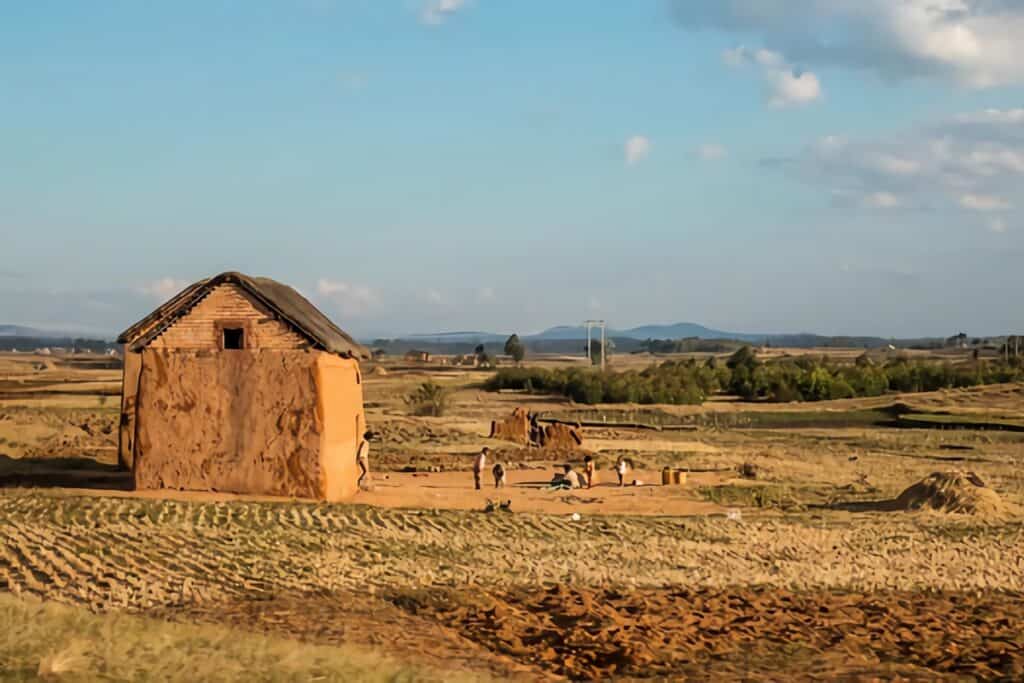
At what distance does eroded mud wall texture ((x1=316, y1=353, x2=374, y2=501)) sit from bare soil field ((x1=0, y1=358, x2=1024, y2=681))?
749 mm

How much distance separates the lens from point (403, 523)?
22.2 meters

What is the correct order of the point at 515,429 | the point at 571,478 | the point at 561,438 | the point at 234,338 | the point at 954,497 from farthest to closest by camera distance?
1. the point at 515,429
2. the point at 561,438
3. the point at 571,478
4. the point at 954,497
5. the point at 234,338

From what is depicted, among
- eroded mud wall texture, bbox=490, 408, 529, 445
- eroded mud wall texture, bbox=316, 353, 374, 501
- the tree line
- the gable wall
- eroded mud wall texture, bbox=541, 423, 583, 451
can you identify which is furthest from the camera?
the tree line

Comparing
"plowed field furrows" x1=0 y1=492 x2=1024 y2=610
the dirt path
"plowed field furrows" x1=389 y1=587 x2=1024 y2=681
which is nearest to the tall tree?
the dirt path

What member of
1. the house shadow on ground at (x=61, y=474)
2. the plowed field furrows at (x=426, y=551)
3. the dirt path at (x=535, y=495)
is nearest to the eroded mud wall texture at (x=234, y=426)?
the plowed field furrows at (x=426, y=551)

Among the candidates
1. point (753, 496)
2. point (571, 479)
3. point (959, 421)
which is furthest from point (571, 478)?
point (959, 421)

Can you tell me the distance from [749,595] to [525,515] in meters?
7.15

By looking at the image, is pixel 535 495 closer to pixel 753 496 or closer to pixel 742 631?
pixel 753 496

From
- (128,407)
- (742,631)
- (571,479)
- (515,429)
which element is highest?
(128,407)

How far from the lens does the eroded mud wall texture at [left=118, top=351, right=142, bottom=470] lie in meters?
28.6

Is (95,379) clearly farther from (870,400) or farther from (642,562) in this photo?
(642,562)

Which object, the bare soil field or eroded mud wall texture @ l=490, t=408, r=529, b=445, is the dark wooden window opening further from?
eroded mud wall texture @ l=490, t=408, r=529, b=445

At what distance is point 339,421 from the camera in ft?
81.3

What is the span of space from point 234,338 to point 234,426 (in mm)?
1970
